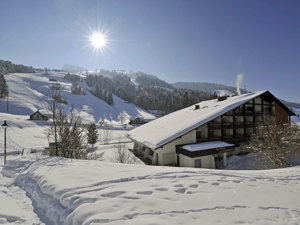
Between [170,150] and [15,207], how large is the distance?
48.2 ft

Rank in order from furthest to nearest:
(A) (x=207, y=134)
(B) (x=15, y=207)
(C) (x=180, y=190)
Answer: (A) (x=207, y=134)
(C) (x=180, y=190)
(B) (x=15, y=207)

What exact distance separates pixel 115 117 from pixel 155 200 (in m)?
97.6

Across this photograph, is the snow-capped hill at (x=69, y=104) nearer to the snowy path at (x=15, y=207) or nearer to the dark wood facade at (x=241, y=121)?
the dark wood facade at (x=241, y=121)

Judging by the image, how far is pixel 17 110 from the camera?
241ft

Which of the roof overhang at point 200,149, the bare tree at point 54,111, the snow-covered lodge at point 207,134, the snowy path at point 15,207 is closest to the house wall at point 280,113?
the snow-covered lodge at point 207,134

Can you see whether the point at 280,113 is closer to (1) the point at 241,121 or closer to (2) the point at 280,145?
(1) the point at 241,121

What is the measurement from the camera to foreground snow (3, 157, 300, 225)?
11.4 ft

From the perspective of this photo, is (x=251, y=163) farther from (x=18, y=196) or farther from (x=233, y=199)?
(x=18, y=196)

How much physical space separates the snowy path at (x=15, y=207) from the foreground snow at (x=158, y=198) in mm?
222

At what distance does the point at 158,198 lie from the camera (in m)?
4.21

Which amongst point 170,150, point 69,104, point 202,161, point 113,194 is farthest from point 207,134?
point 69,104

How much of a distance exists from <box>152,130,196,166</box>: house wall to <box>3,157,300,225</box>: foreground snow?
1089 cm

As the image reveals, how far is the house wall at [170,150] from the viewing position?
682 inches

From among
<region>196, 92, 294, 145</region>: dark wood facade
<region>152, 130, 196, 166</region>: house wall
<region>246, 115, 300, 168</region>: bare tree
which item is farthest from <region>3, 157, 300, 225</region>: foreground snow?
<region>196, 92, 294, 145</region>: dark wood facade
